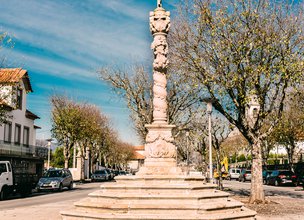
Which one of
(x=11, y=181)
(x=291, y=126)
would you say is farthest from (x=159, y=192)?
(x=291, y=126)

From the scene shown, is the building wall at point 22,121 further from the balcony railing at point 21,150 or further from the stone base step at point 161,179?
the stone base step at point 161,179

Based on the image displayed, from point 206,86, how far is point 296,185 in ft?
76.1

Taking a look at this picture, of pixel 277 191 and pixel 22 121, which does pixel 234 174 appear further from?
pixel 22 121

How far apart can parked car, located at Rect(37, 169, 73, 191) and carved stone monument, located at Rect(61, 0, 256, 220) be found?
59.0 feet

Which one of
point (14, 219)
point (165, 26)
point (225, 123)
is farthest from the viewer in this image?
point (225, 123)

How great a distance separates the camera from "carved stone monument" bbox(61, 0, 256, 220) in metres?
10.0

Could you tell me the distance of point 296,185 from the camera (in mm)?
37031

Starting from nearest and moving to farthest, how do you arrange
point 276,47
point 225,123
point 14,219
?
point 14,219 < point 276,47 < point 225,123

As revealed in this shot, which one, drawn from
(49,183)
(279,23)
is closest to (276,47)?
(279,23)

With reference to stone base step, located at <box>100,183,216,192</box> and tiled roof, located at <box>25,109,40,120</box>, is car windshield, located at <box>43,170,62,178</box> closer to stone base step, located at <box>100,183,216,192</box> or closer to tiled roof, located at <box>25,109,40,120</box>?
tiled roof, located at <box>25,109,40,120</box>

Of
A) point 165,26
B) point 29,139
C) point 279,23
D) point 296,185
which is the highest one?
point 279,23

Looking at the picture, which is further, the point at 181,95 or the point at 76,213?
the point at 181,95

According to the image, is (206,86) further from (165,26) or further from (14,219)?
(14,219)

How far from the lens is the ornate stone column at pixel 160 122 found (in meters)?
12.7
